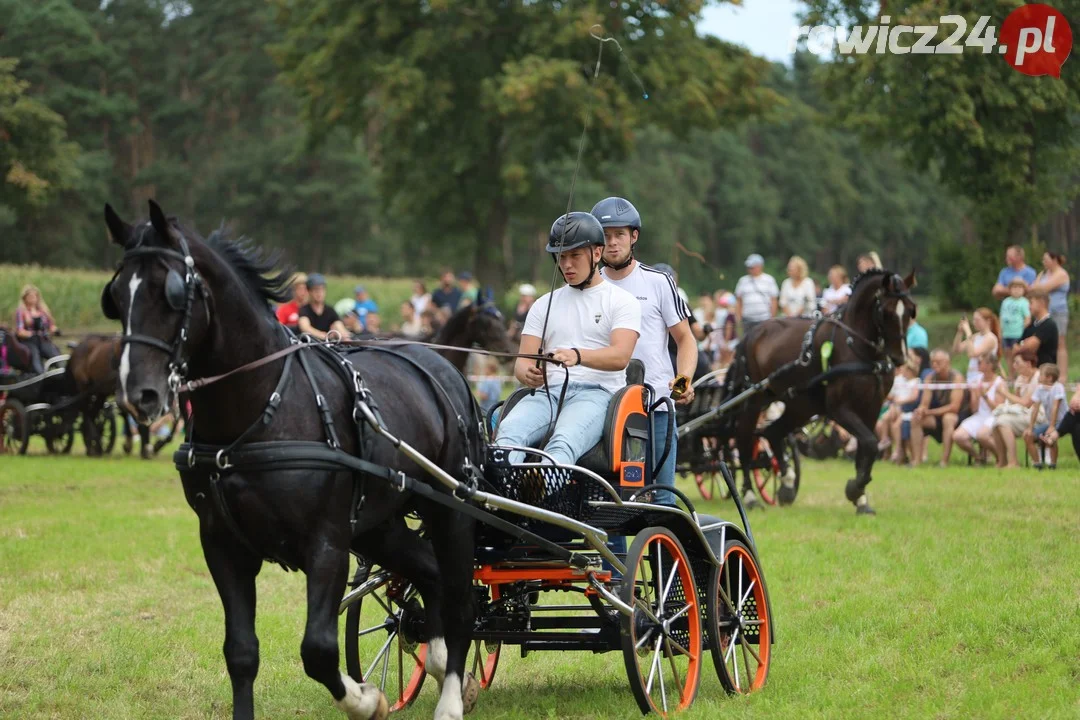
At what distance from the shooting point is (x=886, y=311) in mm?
13133

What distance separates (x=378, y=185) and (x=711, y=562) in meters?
33.2

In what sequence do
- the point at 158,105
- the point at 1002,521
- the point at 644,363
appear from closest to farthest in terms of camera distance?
the point at 644,363, the point at 1002,521, the point at 158,105

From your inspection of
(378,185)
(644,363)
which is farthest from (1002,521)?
(378,185)

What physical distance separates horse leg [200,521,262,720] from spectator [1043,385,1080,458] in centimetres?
1164

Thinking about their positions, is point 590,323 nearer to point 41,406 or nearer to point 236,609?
point 236,609

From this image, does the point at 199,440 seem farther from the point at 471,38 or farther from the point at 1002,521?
the point at 471,38

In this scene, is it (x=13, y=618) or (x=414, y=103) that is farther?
(x=414, y=103)

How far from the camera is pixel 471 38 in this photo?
34250mm

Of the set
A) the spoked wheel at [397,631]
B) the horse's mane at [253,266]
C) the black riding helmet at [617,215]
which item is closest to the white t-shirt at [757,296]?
the black riding helmet at [617,215]

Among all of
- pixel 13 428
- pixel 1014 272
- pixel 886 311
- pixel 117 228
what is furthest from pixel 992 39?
pixel 117 228

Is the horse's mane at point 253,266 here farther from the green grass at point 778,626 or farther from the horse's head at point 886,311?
the horse's head at point 886,311

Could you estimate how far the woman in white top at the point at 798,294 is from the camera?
708 inches

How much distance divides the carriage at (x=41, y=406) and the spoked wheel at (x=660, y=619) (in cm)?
1396

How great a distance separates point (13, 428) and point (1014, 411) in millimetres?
13464
